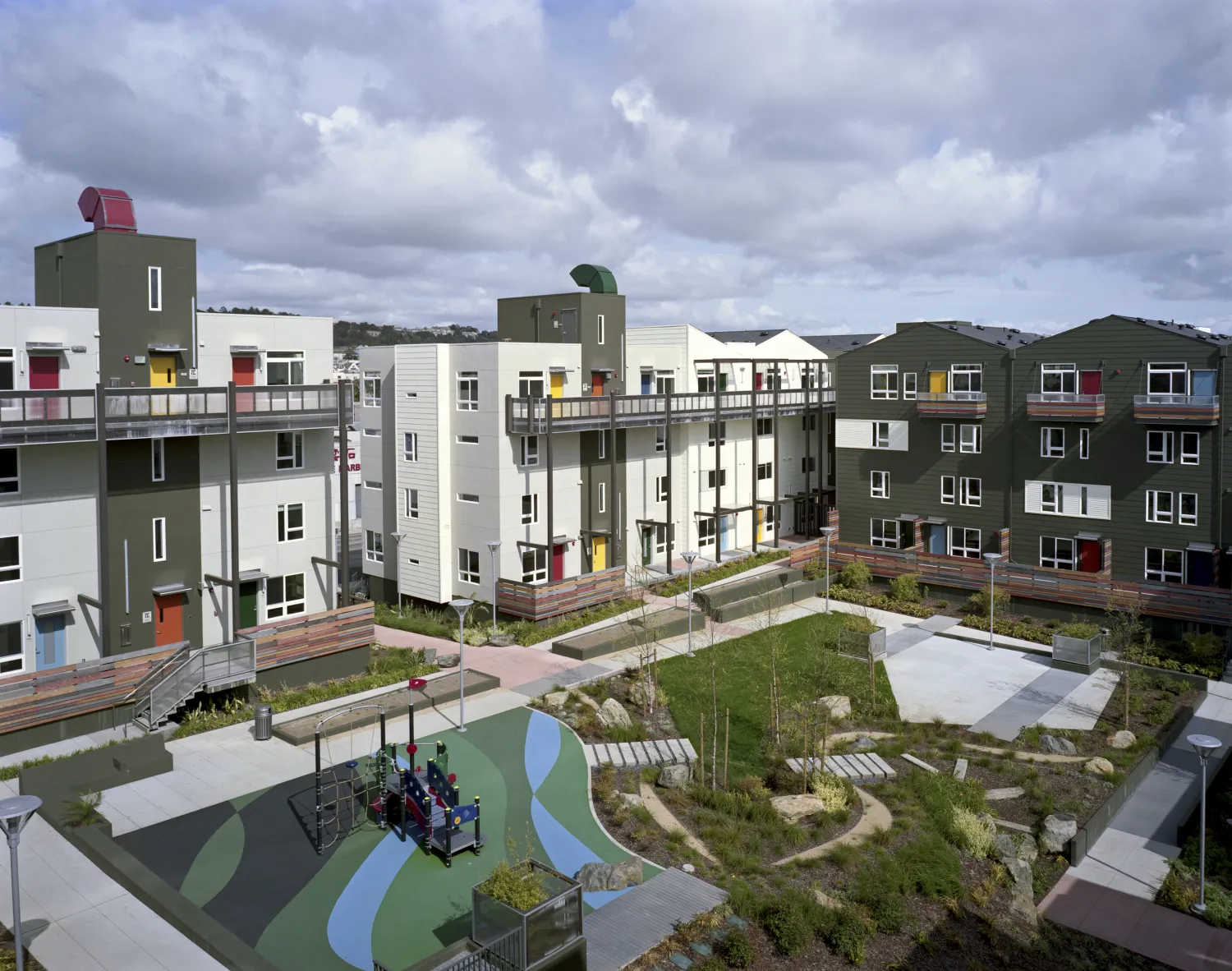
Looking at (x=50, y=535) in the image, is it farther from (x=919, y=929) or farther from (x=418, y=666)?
(x=919, y=929)

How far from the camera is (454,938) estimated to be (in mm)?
15875

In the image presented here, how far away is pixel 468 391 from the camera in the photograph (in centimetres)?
3728

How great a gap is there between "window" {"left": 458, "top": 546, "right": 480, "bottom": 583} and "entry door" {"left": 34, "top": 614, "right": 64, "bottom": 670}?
14929 millimetres

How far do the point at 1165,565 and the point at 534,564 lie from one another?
22881 mm

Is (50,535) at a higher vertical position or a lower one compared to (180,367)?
lower

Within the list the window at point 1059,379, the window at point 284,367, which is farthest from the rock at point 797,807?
the window at point 1059,379

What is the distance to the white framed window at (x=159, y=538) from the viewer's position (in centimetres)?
2717

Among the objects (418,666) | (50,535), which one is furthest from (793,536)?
(50,535)

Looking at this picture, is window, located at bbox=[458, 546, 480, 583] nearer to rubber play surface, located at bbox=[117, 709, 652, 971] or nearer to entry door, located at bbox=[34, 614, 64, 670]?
rubber play surface, located at bbox=[117, 709, 652, 971]

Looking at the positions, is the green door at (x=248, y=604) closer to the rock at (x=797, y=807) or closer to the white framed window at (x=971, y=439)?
the rock at (x=797, y=807)

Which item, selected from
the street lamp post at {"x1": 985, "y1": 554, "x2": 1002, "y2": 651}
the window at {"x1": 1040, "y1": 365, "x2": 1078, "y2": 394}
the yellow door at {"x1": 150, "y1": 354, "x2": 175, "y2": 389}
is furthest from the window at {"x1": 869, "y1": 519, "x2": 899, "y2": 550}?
the yellow door at {"x1": 150, "y1": 354, "x2": 175, "y2": 389}

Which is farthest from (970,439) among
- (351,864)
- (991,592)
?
(351,864)

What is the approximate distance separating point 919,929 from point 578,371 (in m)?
26.9

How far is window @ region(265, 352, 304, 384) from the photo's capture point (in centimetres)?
2986
